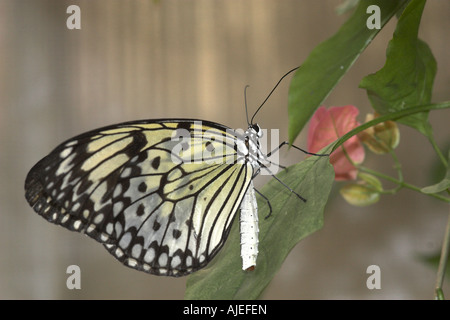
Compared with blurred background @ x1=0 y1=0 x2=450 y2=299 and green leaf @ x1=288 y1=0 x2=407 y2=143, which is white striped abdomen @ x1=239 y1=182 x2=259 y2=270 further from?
blurred background @ x1=0 y1=0 x2=450 y2=299

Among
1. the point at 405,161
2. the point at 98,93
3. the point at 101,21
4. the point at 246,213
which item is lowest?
the point at 405,161

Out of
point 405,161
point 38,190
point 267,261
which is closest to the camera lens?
point 267,261

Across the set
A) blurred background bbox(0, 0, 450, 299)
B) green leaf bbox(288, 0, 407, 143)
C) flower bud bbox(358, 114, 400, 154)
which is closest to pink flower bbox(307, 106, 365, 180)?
flower bud bbox(358, 114, 400, 154)

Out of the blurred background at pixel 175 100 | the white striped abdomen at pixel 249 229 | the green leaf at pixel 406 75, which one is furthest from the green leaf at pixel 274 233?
the blurred background at pixel 175 100

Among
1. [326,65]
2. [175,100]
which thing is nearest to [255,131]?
[326,65]

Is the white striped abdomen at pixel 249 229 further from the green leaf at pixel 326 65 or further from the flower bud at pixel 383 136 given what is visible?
the flower bud at pixel 383 136

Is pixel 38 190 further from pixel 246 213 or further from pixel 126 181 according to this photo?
pixel 246 213
